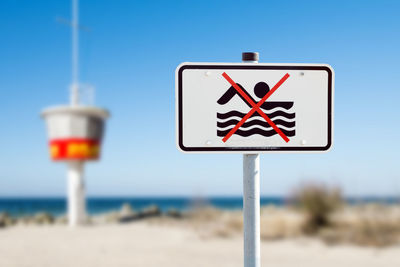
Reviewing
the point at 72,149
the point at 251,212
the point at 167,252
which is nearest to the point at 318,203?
the point at 167,252

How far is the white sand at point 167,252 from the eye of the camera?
275 inches

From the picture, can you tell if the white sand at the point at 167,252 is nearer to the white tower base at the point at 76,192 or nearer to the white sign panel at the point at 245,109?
the white tower base at the point at 76,192

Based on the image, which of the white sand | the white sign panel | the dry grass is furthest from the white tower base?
the white sign panel

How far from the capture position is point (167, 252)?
8.13 metres

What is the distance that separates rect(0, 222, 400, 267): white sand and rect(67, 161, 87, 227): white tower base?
282 cm

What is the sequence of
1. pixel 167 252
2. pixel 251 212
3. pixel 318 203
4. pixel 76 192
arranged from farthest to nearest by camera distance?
pixel 76 192
pixel 318 203
pixel 167 252
pixel 251 212

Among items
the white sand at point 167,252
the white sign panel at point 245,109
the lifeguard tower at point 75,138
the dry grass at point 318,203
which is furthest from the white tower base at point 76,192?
the white sign panel at point 245,109

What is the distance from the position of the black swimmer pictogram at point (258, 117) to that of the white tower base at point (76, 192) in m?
13.5

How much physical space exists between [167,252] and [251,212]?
703cm

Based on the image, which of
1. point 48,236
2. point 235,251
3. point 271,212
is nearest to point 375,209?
point 271,212

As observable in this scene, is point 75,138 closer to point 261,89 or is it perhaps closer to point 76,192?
point 76,192

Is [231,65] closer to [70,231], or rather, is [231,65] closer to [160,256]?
[160,256]

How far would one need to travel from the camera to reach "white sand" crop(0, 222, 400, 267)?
6.98 m

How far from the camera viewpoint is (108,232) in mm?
12148
